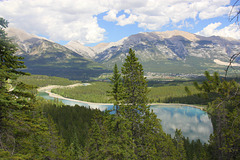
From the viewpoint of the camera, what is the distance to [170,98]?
178625mm

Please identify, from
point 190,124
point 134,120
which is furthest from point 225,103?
point 190,124

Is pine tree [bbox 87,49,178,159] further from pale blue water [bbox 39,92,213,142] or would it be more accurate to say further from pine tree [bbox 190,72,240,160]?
pale blue water [bbox 39,92,213,142]

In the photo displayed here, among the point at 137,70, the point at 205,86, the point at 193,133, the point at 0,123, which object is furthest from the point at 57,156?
the point at 193,133

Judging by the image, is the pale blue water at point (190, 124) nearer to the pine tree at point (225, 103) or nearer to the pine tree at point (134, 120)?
the pine tree at point (225, 103)

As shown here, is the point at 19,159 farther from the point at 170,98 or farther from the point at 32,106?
the point at 170,98

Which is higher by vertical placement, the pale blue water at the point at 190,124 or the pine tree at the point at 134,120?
the pine tree at the point at 134,120

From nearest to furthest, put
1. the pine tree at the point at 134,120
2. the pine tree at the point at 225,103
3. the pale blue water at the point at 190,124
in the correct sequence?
A: the pine tree at the point at 225,103, the pine tree at the point at 134,120, the pale blue water at the point at 190,124

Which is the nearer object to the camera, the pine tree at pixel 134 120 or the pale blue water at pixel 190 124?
the pine tree at pixel 134 120

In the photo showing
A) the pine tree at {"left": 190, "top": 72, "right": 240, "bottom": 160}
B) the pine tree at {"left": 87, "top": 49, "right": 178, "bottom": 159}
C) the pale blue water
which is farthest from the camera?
the pale blue water

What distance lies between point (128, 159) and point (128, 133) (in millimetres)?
2555

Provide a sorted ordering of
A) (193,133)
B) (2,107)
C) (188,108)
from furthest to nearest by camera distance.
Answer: (188,108)
(193,133)
(2,107)

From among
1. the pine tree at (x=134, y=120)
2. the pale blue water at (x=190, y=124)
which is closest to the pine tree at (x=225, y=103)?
the pine tree at (x=134, y=120)

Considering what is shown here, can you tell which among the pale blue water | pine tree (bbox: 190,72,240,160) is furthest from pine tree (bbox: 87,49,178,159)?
the pale blue water

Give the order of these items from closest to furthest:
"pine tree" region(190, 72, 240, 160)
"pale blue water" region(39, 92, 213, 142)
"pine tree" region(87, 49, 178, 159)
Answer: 1. "pine tree" region(190, 72, 240, 160)
2. "pine tree" region(87, 49, 178, 159)
3. "pale blue water" region(39, 92, 213, 142)
